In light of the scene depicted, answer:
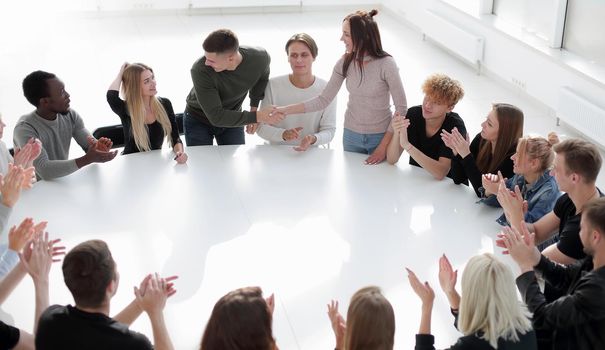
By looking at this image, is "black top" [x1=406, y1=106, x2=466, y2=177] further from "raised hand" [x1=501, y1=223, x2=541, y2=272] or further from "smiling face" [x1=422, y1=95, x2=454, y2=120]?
"raised hand" [x1=501, y1=223, x2=541, y2=272]

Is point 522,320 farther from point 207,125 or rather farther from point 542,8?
point 542,8

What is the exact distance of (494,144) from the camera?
3.90 metres

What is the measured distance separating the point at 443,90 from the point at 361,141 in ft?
2.31

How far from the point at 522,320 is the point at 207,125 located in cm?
280

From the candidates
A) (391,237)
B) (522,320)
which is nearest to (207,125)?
(391,237)

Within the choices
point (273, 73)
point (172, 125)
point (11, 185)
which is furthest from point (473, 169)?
point (273, 73)

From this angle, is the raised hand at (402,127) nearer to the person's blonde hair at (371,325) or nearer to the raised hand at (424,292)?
the raised hand at (424,292)

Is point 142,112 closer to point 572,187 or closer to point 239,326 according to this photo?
point 239,326

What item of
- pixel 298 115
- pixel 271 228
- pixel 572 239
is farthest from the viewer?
pixel 298 115

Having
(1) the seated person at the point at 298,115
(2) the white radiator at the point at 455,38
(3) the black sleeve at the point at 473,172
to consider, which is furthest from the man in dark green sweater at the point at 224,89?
(2) the white radiator at the point at 455,38

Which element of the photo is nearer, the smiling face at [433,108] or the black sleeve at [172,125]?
the smiling face at [433,108]

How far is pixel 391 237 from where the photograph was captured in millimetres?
3529

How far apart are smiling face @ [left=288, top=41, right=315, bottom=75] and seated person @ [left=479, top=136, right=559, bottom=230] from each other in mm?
1416

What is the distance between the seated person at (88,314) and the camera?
2.50 meters
